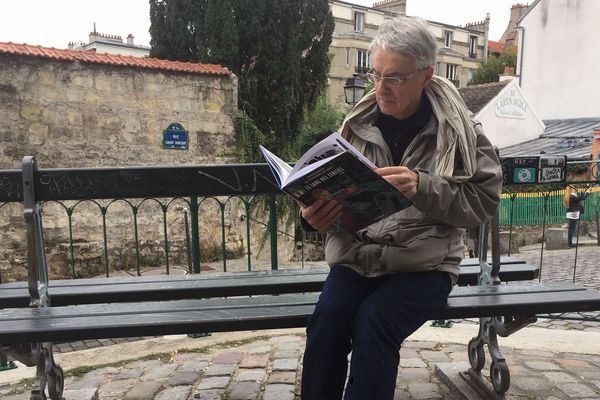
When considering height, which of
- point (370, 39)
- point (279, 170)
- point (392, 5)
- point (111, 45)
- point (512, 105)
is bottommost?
point (279, 170)

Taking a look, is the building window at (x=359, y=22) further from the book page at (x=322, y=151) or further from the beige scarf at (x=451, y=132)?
the book page at (x=322, y=151)

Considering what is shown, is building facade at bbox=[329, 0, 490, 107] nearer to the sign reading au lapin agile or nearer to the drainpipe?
the drainpipe

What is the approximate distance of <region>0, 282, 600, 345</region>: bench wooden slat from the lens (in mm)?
1981

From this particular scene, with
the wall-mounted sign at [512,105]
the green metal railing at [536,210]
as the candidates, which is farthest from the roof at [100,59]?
the wall-mounted sign at [512,105]

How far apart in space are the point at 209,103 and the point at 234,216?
2.36 meters

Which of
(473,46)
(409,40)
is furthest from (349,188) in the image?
(473,46)

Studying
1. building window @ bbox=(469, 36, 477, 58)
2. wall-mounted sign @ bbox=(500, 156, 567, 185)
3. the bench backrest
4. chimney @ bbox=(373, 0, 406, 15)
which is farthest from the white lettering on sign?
building window @ bbox=(469, 36, 477, 58)

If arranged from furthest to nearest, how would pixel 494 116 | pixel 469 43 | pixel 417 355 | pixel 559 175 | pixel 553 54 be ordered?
pixel 469 43
pixel 553 54
pixel 494 116
pixel 559 175
pixel 417 355

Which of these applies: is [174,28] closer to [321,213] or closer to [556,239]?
[556,239]

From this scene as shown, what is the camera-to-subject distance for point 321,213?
192 centimetres

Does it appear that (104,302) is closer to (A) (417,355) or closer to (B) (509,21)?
(A) (417,355)

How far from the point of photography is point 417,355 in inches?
124

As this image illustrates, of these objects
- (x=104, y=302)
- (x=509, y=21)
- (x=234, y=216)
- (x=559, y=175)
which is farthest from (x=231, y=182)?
(x=509, y=21)

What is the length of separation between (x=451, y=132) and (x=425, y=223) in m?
0.38
